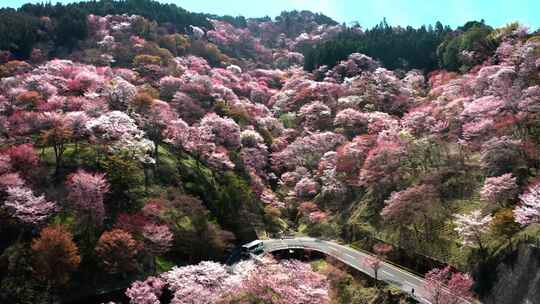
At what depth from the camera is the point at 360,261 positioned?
36.8 meters

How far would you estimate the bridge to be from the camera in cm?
2986

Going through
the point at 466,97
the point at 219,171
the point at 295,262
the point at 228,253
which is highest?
the point at 466,97

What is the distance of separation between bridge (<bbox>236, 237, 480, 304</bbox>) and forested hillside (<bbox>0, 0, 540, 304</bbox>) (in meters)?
1.18

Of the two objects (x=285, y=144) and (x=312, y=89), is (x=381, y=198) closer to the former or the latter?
(x=285, y=144)

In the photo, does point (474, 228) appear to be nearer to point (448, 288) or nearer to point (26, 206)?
point (448, 288)

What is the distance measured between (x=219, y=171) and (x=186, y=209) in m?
13.1

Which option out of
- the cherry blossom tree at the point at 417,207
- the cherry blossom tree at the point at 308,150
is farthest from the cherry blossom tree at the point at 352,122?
the cherry blossom tree at the point at 417,207

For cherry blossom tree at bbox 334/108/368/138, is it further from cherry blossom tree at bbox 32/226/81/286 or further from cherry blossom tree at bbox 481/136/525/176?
cherry blossom tree at bbox 32/226/81/286

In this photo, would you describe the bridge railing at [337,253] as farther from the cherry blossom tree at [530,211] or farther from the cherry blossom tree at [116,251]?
the cherry blossom tree at [116,251]

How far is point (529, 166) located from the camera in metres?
33.3

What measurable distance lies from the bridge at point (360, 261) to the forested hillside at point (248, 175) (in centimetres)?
118

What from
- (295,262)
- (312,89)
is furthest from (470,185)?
(312,89)

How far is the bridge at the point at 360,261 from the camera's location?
29859mm

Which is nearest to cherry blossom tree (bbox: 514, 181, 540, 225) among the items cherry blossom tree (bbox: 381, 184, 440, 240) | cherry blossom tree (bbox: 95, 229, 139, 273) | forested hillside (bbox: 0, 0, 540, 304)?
Answer: forested hillside (bbox: 0, 0, 540, 304)
